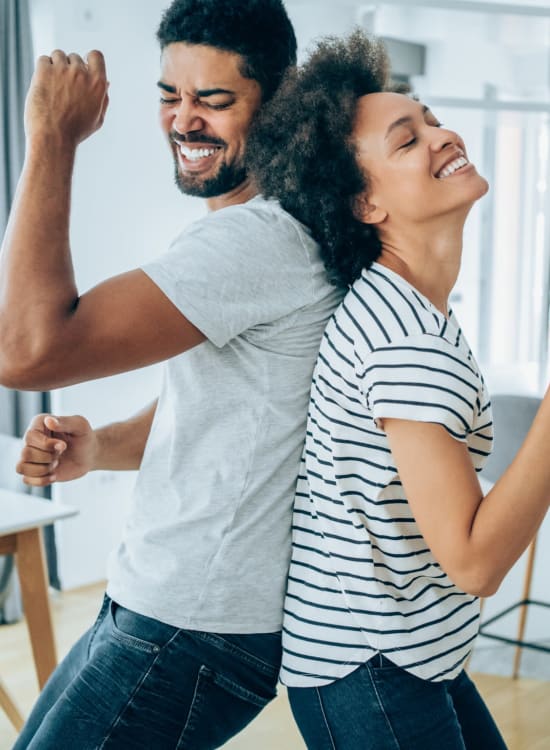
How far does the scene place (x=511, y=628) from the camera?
140 inches

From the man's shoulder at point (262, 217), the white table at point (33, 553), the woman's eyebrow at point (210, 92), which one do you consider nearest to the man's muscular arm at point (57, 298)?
the man's shoulder at point (262, 217)

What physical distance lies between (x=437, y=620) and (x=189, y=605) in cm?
29

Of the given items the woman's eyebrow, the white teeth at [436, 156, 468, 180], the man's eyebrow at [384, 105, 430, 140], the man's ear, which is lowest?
the man's ear

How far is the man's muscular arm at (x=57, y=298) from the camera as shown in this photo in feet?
2.95

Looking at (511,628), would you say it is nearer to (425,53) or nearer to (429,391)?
(429,391)

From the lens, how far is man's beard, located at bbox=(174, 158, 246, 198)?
1248 mm

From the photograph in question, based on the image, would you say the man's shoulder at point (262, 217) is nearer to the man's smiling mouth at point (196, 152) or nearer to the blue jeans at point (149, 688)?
the man's smiling mouth at point (196, 152)

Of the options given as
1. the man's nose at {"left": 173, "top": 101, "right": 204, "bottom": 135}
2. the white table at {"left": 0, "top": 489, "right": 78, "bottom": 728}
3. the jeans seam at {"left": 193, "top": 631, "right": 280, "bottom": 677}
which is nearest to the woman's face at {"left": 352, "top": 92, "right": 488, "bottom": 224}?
the man's nose at {"left": 173, "top": 101, "right": 204, "bottom": 135}

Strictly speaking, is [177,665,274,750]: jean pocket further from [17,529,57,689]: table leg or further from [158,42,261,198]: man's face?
[17,529,57,689]: table leg

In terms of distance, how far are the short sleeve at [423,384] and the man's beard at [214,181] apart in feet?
1.22

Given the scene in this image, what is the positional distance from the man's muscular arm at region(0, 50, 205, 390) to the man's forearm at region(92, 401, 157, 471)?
43 centimetres

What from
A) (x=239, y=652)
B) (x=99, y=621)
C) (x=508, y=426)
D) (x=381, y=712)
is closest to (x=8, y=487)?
(x=508, y=426)

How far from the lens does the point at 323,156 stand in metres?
1.13

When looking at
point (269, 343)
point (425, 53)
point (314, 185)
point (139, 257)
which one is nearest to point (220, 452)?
point (269, 343)
